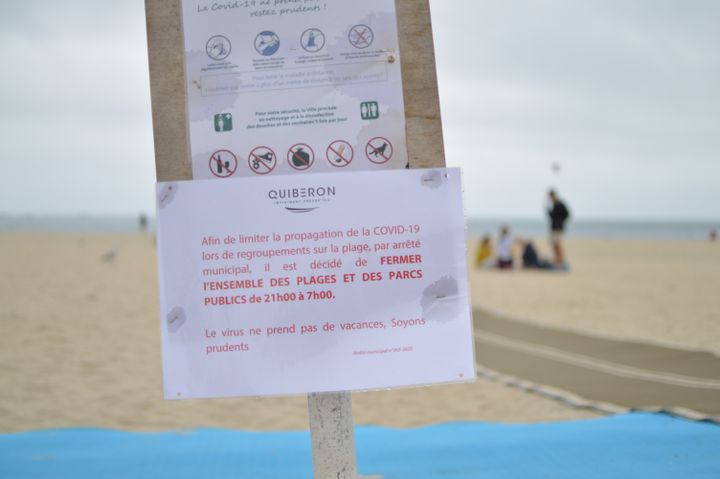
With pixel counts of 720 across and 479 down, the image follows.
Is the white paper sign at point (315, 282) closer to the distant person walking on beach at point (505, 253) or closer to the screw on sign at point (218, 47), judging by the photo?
the screw on sign at point (218, 47)

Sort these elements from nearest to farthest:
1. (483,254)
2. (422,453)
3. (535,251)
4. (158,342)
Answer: (422,453), (158,342), (535,251), (483,254)

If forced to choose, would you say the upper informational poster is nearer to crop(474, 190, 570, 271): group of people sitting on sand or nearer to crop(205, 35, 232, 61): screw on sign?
crop(205, 35, 232, 61): screw on sign

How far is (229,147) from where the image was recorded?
181cm

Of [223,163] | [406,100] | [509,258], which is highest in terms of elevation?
[406,100]

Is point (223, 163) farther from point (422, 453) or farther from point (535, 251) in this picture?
point (535, 251)

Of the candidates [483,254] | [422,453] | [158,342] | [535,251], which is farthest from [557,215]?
[422,453]

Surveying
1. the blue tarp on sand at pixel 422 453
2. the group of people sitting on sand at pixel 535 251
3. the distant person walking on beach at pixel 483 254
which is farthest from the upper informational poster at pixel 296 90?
the distant person walking on beach at pixel 483 254

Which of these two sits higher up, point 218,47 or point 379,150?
point 218,47

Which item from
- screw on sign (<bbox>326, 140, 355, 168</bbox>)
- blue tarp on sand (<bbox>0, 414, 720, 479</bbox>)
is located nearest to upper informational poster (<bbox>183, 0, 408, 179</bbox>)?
screw on sign (<bbox>326, 140, 355, 168</bbox>)

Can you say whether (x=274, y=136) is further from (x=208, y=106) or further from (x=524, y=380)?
(x=524, y=380)

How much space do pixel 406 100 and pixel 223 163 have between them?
54cm

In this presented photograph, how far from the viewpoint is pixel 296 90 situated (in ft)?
5.90

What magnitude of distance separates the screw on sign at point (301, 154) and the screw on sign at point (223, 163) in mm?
158

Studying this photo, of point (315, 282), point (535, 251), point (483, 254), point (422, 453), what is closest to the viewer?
point (315, 282)
